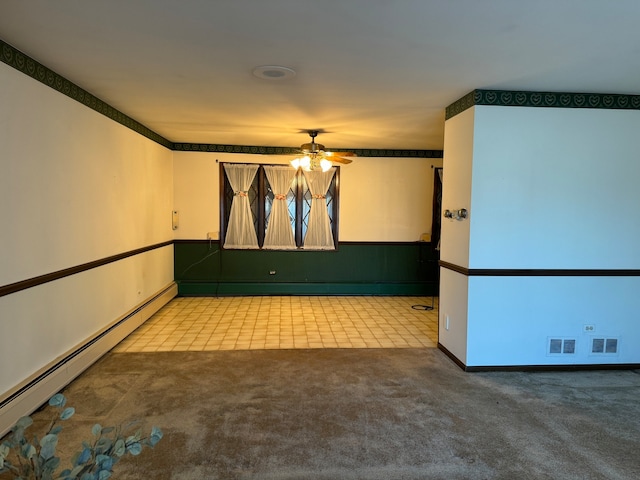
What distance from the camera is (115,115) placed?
411 cm

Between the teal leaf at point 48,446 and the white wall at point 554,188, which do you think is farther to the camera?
the white wall at point 554,188

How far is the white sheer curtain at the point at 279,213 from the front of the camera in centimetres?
651

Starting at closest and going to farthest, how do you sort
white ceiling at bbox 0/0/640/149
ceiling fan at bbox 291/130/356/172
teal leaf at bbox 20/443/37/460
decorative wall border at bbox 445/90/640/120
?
teal leaf at bbox 20/443/37/460, white ceiling at bbox 0/0/640/149, decorative wall border at bbox 445/90/640/120, ceiling fan at bbox 291/130/356/172

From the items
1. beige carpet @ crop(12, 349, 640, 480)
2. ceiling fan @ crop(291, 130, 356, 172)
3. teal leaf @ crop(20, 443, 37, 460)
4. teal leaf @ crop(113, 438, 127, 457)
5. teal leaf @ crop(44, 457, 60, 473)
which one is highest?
ceiling fan @ crop(291, 130, 356, 172)

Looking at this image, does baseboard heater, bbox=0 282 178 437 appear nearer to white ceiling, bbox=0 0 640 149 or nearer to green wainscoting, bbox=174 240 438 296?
green wainscoting, bbox=174 240 438 296

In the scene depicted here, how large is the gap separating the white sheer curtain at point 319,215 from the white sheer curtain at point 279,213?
28 centimetres

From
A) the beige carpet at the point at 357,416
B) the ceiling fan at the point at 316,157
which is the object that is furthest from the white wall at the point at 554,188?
the ceiling fan at the point at 316,157

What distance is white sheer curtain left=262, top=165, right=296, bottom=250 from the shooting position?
651 cm

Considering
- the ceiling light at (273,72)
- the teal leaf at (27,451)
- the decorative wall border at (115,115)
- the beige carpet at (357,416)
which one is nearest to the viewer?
the teal leaf at (27,451)

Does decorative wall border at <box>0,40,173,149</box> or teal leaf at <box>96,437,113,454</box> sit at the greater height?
decorative wall border at <box>0,40,173,149</box>

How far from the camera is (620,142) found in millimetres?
3484

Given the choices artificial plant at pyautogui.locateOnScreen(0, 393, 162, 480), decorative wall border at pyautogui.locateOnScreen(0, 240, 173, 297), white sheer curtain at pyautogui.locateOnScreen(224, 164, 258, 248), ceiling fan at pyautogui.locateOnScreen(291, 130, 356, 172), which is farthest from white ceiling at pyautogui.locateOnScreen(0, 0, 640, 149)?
white sheer curtain at pyautogui.locateOnScreen(224, 164, 258, 248)

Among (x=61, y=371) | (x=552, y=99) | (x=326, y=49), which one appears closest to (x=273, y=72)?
(x=326, y=49)

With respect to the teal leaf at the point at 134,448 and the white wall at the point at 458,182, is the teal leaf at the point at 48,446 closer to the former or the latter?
the teal leaf at the point at 134,448
